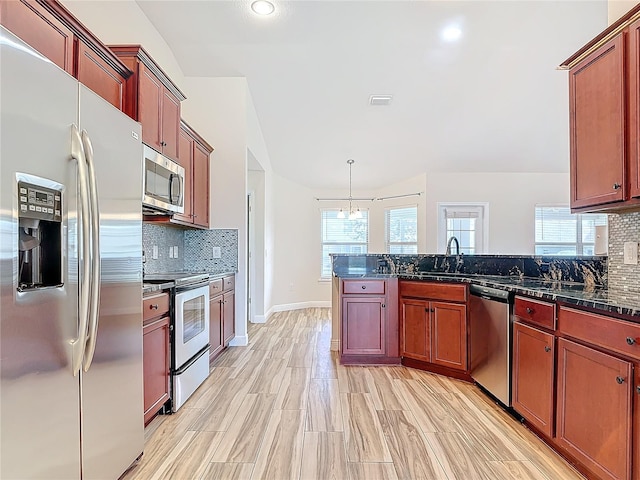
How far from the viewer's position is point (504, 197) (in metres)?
6.35

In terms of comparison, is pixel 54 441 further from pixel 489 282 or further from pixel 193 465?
pixel 489 282

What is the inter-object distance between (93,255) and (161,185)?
4.96 ft

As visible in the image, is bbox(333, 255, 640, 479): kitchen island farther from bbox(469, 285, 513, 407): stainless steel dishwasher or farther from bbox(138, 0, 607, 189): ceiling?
bbox(138, 0, 607, 189): ceiling

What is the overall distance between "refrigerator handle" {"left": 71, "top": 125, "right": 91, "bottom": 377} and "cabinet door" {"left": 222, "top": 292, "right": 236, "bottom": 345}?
2.53 metres

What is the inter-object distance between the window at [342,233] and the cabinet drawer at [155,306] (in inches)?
197

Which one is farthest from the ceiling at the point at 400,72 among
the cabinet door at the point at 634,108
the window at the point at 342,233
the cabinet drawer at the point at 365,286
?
the cabinet drawer at the point at 365,286

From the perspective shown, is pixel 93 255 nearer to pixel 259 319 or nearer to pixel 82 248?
pixel 82 248

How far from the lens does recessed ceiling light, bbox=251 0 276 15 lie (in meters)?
3.14

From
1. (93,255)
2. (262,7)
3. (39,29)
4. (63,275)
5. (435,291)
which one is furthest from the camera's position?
(435,291)

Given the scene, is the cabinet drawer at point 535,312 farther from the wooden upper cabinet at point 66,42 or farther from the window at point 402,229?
the window at point 402,229

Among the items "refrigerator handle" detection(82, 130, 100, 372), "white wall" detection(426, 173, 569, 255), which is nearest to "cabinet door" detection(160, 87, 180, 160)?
"refrigerator handle" detection(82, 130, 100, 372)

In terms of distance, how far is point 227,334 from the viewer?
407 cm

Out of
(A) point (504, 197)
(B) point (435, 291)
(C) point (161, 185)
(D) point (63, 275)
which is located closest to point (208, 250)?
A: (C) point (161, 185)

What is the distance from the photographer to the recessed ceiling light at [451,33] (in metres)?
3.50
